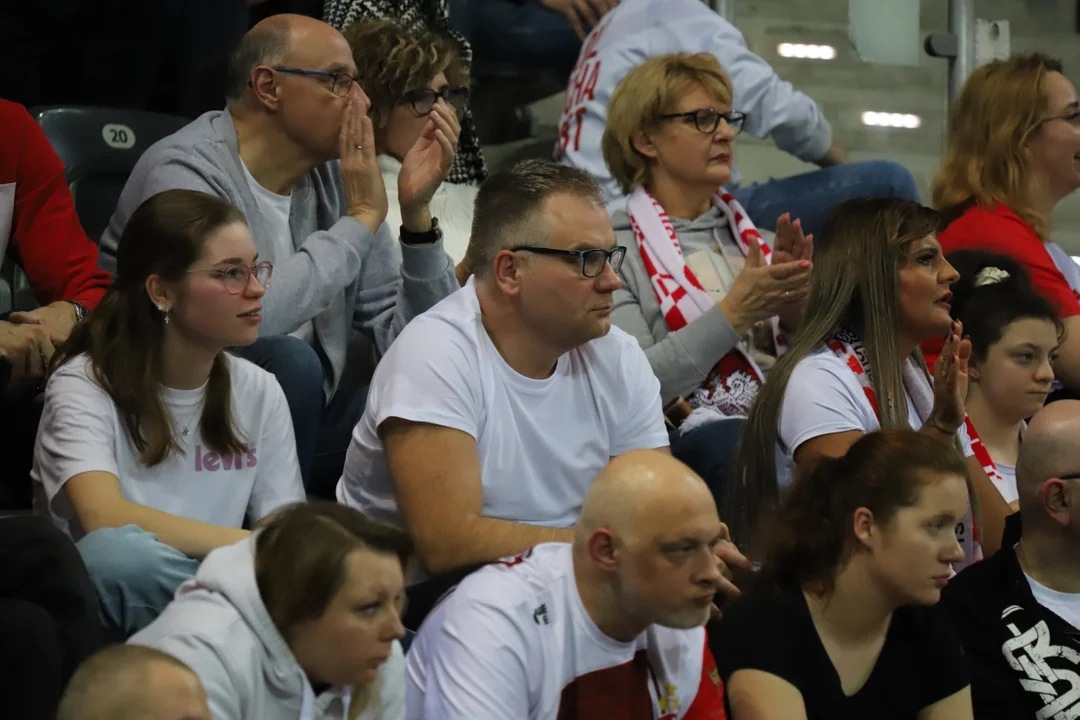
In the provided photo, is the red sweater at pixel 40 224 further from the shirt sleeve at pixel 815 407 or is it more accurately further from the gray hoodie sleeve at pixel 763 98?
the gray hoodie sleeve at pixel 763 98

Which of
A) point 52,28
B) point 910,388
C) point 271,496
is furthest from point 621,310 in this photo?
point 52,28

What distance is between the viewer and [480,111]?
15.9 feet

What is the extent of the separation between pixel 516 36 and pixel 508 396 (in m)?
2.22

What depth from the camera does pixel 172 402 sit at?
2.56 meters

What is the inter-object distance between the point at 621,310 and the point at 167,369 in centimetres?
124

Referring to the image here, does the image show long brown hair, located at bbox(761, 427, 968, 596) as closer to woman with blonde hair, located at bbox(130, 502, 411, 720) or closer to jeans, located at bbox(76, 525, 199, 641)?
woman with blonde hair, located at bbox(130, 502, 411, 720)

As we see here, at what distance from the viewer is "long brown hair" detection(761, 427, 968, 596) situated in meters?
2.51

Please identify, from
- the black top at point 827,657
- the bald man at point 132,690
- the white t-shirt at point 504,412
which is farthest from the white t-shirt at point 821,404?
the bald man at point 132,690

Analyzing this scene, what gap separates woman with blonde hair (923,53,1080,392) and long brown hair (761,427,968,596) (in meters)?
1.43

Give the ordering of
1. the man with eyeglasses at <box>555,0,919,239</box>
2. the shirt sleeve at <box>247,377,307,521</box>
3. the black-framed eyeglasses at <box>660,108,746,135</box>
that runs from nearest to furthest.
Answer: the shirt sleeve at <box>247,377,307,521</box> → the black-framed eyeglasses at <box>660,108,746,135</box> → the man with eyeglasses at <box>555,0,919,239</box>

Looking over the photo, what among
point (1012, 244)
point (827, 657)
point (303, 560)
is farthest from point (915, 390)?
point (303, 560)

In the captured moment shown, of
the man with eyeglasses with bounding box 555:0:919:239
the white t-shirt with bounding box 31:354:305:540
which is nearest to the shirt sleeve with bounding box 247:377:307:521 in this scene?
the white t-shirt with bounding box 31:354:305:540

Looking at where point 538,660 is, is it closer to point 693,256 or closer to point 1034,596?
point 1034,596

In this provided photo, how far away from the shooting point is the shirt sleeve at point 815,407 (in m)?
2.98
